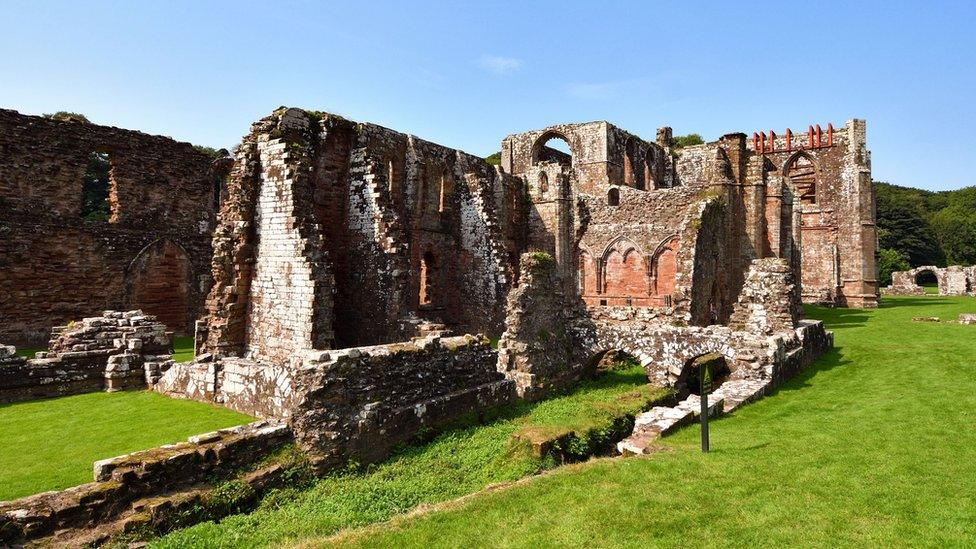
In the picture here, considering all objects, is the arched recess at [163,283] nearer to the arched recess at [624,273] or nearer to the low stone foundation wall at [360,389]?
the low stone foundation wall at [360,389]

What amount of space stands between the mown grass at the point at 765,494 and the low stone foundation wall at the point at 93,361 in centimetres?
783

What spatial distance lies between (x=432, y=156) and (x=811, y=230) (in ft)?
91.2

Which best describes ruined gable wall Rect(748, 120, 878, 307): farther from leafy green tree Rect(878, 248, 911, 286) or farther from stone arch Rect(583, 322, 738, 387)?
stone arch Rect(583, 322, 738, 387)

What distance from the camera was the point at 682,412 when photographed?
30.1 feet

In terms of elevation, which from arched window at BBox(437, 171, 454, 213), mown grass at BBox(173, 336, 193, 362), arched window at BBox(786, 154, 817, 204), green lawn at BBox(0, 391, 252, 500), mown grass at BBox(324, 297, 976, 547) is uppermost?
arched window at BBox(786, 154, 817, 204)

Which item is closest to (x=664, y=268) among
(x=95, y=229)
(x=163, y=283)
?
(x=163, y=283)

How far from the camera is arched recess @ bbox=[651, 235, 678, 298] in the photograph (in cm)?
2288

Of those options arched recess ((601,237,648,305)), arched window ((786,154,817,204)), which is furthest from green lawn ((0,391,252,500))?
arched window ((786,154,817,204))

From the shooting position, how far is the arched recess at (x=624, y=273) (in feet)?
78.5

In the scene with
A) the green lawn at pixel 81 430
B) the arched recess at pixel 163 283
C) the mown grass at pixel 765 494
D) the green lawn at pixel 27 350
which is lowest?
the mown grass at pixel 765 494

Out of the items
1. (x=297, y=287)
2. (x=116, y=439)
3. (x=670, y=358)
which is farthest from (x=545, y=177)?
(x=116, y=439)

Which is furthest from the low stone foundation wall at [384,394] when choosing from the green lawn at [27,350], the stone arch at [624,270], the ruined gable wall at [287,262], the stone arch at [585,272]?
the stone arch at [585,272]

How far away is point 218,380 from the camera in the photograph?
9344mm

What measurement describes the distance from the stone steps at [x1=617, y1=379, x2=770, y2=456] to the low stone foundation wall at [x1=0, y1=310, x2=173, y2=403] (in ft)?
30.6
